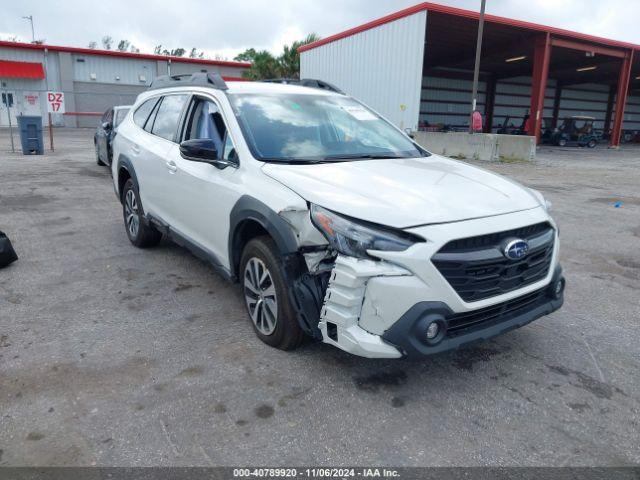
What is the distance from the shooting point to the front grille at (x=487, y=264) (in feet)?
8.57

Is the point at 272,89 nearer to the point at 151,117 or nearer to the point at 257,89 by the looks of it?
the point at 257,89

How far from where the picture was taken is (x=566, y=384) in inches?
119

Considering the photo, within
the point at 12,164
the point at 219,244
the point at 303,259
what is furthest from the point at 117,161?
the point at 12,164

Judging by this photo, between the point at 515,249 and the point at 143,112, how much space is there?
433cm

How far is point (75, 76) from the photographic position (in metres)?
36.4

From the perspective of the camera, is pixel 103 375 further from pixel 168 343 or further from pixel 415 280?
pixel 415 280

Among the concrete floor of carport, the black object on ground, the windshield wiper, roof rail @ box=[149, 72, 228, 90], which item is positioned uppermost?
the concrete floor of carport

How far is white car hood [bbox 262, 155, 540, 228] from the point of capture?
2.69m

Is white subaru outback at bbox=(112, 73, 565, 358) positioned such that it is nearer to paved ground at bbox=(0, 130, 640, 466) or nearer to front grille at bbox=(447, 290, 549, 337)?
front grille at bbox=(447, 290, 549, 337)

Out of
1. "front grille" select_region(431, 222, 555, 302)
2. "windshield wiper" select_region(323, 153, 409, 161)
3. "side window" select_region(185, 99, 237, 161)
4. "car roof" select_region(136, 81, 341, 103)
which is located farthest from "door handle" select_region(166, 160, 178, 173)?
"front grille" select_region(431, 222, 555, 302)

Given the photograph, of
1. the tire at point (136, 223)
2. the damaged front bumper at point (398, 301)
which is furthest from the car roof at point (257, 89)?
the damaged front bumper at point (398, 301)

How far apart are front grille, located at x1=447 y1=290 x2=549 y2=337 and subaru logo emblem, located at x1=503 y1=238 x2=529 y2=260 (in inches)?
11.0

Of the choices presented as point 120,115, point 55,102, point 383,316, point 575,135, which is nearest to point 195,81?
point 383,316

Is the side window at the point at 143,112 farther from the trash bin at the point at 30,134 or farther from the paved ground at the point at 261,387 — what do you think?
the trash bin at the point at 30,134
